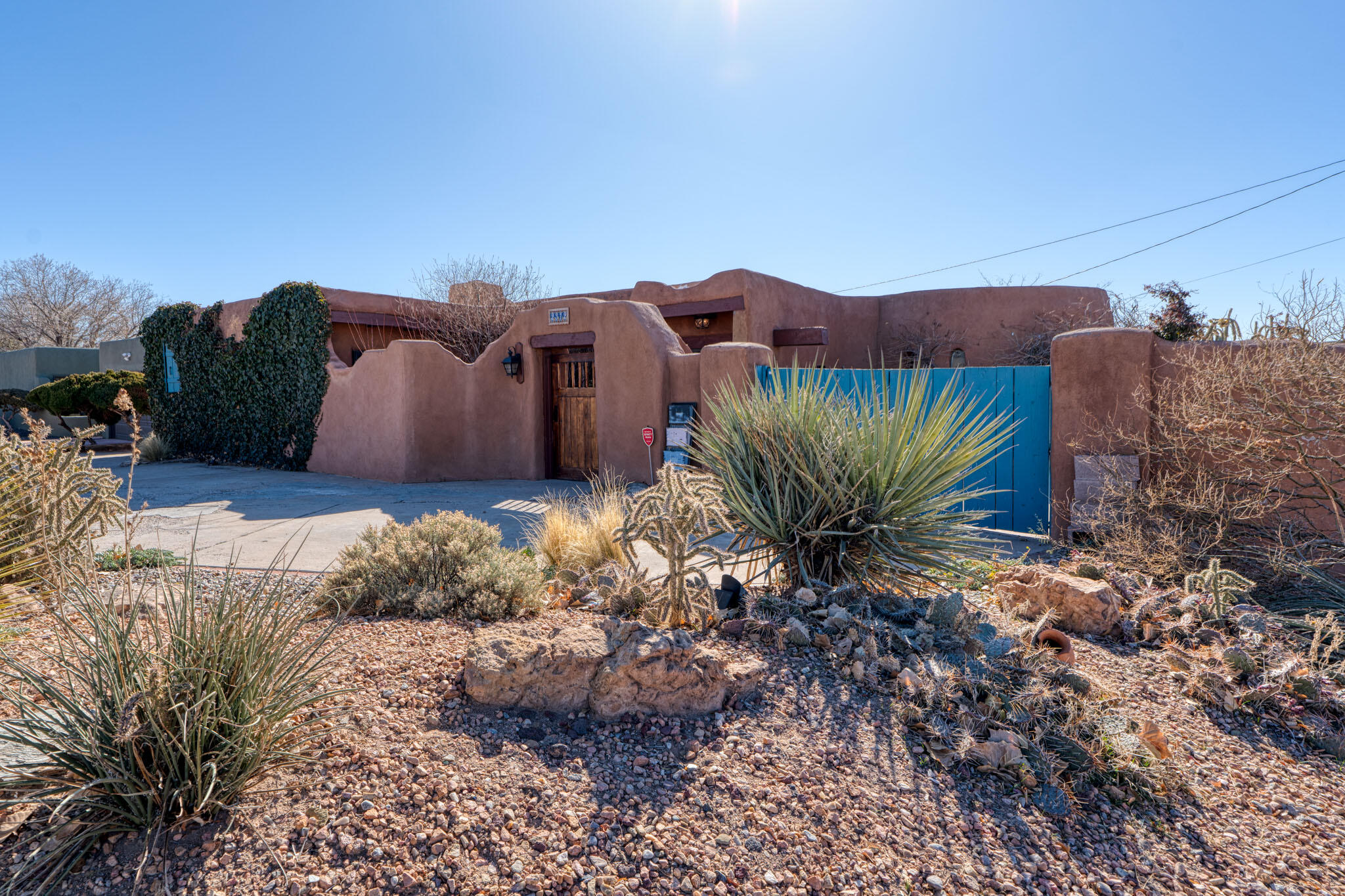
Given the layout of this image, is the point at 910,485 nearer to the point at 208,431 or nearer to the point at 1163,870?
the point at 1163,870

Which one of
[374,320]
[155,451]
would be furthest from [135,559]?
[155,451]

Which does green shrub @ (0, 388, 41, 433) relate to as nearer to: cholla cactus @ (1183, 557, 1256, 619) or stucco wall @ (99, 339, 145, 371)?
stucco wall @ (99, 339, 145, 371)

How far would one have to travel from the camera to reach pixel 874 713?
2855 mm

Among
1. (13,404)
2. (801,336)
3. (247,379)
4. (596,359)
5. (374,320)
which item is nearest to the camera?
(596,359)

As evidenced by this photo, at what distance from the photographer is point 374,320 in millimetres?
14336

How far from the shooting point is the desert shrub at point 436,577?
3.77 m

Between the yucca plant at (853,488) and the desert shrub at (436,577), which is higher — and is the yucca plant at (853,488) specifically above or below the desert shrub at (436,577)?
above

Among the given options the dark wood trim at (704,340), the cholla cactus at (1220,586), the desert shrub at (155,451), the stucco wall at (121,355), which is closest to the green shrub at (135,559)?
the cholla cactus at (1220,586)

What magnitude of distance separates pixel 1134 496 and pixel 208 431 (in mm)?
16860

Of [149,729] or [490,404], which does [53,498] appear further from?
[490,404]

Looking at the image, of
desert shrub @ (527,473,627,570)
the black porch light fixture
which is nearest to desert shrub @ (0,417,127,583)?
desert shrub @ (527,473,627,570)

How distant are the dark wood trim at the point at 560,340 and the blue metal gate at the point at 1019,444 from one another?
462cm

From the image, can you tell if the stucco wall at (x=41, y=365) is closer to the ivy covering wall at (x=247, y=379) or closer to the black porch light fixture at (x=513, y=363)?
the ivy covering wall at (x=247, y=379)

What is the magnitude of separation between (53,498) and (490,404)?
356 inches
